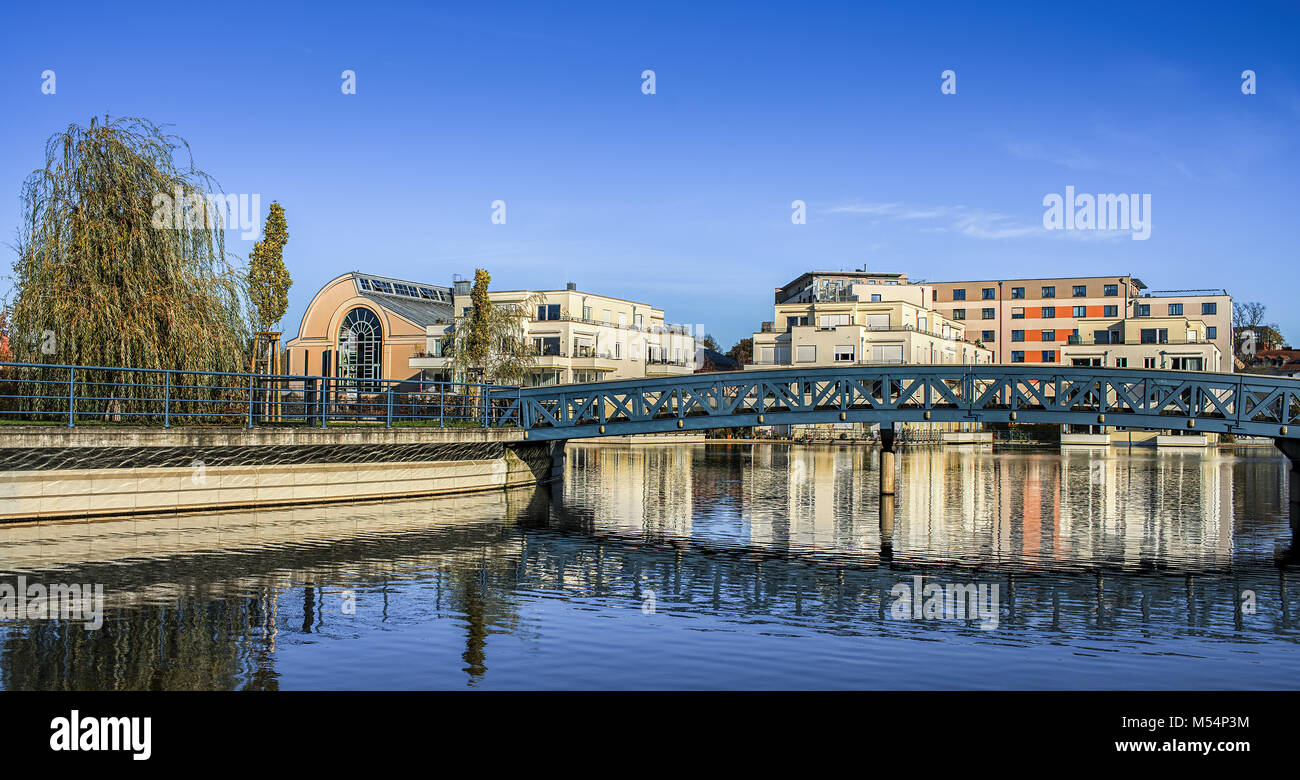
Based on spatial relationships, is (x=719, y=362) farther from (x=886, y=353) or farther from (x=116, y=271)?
(x=116, y=271)

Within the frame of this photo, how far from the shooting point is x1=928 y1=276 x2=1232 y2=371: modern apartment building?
111 meters

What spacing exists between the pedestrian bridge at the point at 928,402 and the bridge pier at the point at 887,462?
0.27 meters

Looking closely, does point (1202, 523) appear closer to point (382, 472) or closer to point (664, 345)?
point (382, 472)

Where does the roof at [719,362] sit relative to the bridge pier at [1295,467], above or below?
above

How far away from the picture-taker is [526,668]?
38.6 feet

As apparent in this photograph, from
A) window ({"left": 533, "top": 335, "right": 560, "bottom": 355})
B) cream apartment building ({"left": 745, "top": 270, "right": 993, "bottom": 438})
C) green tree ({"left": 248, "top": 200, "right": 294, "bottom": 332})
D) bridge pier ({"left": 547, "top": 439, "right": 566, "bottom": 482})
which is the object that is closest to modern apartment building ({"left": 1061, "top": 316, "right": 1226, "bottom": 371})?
cream apartment building ({"left": 745, "top": 270, "right": 993, "bottom": 438})

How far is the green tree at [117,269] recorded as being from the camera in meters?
27.0

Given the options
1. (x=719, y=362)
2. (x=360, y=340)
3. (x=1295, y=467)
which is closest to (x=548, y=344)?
(x=360, y=340)

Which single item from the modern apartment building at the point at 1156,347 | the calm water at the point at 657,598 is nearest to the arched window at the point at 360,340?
the modern apartment building at the point at 1156,347

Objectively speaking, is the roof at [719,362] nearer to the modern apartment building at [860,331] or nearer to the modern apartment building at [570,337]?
the modern apartment building at [860,331]

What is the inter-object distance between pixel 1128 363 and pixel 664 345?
4021 centimetres

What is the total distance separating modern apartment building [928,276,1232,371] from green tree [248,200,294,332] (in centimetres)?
8678
